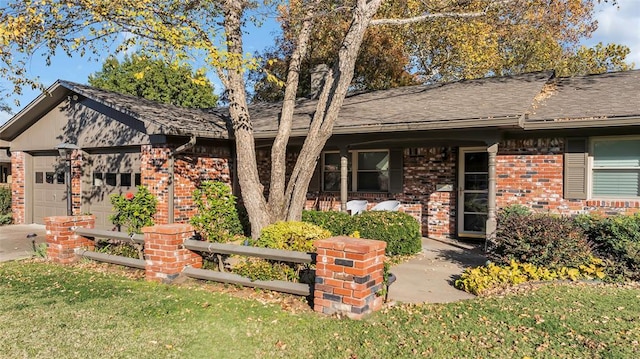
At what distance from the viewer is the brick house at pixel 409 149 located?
315 inches

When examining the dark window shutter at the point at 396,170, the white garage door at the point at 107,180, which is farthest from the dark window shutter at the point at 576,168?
the white garage door at the point at 107,180

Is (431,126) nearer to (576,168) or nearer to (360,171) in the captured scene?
(576,168)

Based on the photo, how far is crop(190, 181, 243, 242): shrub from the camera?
25.6ft

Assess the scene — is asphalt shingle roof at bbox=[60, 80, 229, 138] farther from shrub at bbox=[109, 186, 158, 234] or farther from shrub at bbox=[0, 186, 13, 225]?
shrub at bbox=[0, 186, 13, 225]

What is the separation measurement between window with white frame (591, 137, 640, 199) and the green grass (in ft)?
11.2

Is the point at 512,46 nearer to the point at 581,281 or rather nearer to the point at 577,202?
the point at 577,202

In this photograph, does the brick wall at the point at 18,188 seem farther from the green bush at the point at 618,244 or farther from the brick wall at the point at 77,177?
the green bush at the point at 618,244

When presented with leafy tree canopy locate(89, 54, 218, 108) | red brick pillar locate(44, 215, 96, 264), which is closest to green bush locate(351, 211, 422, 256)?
red brick pillar locate(44, 215, 96, 264)

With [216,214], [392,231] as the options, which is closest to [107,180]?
[216,214]

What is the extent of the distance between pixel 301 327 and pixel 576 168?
22.0 feet

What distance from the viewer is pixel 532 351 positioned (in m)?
3.59

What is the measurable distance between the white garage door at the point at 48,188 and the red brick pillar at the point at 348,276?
10.5 meters

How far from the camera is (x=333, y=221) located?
27.9ft

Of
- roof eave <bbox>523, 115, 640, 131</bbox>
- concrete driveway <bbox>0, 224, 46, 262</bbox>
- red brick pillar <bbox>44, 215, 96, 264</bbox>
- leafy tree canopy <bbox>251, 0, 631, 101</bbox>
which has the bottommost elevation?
concrete driveway <bbox>0, 224, 46, 262</bbox>
